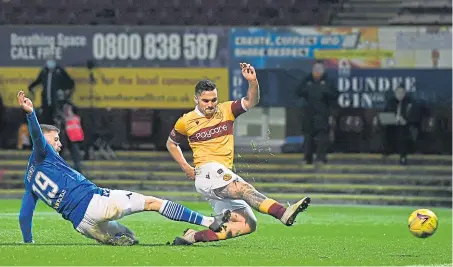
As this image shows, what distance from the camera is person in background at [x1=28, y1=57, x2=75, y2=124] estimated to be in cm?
2662

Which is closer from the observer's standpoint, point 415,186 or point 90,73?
point 415,186

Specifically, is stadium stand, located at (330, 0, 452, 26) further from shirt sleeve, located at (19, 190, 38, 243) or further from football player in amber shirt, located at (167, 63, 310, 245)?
shirt sleeve, located at (19, 190, 38, 243)

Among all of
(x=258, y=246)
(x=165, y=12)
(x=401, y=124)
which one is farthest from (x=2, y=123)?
(x=258, y=246)

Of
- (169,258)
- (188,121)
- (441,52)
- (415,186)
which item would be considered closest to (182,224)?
(188,121)

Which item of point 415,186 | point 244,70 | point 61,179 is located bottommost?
point 415,186

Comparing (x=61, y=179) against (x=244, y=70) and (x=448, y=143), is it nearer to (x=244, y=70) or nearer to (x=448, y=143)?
(x=244, y=70)

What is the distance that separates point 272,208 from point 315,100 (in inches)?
509

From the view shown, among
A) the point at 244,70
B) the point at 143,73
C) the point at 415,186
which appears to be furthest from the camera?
the point at 143,73

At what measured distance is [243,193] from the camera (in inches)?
505

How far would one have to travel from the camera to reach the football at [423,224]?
43.7 feet

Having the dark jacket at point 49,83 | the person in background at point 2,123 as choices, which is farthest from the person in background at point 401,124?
the person in background at point 2,123

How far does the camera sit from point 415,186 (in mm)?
25531

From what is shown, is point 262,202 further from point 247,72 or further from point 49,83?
point 49,83

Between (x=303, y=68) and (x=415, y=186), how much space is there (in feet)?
11.9
